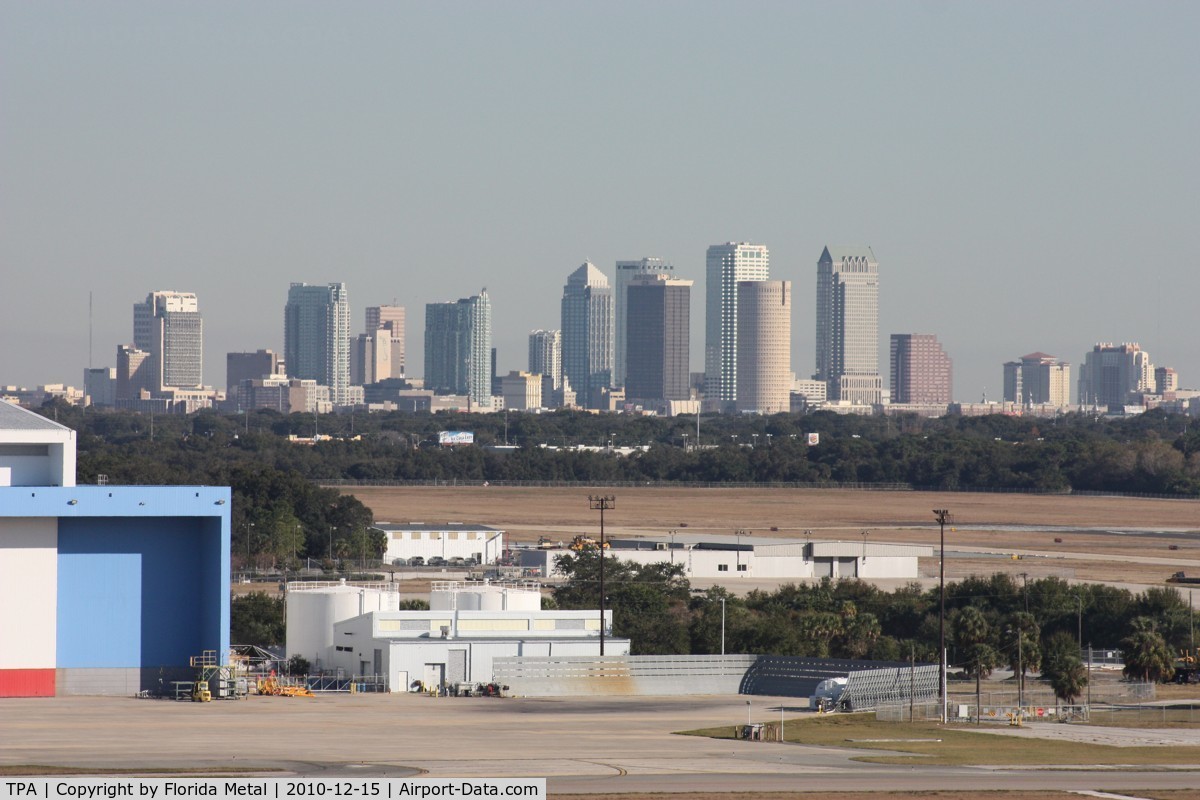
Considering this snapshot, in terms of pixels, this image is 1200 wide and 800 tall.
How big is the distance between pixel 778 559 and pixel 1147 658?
5210cm

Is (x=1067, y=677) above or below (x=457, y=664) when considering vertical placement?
below

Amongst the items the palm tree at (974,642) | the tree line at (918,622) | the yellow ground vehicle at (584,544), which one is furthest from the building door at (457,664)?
the yellow ground vehicle at (584,544)

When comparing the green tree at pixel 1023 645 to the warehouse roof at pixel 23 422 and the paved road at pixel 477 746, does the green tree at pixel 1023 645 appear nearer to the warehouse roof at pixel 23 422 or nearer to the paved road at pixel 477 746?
the paved road at pixel 477 746

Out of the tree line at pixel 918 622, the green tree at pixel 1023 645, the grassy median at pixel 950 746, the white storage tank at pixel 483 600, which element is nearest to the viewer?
the grassy median at pixel 950 746

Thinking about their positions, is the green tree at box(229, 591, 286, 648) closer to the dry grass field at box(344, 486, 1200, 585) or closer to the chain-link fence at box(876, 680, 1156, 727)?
the chain-link fence at box(876, 680, 1156, 727)

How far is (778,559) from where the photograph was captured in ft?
416

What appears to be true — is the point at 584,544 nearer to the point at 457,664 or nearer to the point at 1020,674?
the point at 457,664

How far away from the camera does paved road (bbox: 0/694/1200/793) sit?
47.2 meters

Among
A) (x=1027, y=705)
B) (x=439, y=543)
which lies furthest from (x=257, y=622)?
(x=439, y=543)

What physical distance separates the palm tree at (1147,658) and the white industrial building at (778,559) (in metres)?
48.3

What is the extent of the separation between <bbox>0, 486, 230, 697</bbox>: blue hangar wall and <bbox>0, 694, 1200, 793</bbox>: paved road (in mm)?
1652

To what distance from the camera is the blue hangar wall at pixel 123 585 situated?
65.6 meters

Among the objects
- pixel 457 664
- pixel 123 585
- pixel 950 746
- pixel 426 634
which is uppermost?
pixel 123 585

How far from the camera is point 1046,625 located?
297 feet
